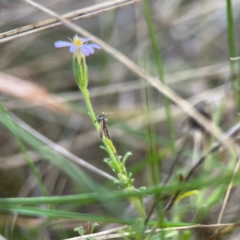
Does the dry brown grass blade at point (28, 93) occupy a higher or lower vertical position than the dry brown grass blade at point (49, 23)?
higher

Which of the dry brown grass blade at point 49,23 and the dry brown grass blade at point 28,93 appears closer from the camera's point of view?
the dry brown grass blade at point 49,23

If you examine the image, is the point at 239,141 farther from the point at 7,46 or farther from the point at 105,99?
the point at 7,46

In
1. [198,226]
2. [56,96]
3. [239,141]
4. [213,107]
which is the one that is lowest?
[198,226]

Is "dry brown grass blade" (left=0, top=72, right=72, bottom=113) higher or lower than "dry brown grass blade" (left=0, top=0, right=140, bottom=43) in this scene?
higher

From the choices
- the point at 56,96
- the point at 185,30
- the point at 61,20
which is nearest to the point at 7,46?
the point at 56,96

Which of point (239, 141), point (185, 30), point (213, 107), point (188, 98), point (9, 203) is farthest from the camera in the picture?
point (185, 30)

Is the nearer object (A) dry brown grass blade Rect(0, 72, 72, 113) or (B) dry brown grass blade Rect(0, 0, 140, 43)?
(B) dry brown grass blade Rect(0, 0, 140, 43)

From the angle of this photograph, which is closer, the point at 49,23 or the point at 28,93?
the point at 49,23

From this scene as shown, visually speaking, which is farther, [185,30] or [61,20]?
[185,30]
